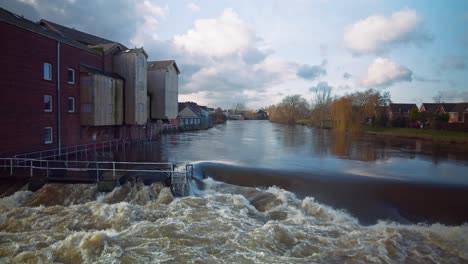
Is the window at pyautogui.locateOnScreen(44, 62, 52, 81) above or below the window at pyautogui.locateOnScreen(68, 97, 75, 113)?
above

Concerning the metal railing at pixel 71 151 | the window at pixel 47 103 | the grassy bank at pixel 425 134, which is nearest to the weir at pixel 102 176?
the metal railing at pixel 71 151

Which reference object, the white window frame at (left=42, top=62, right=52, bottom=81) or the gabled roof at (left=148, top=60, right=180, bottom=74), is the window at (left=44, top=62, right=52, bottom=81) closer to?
the white window frame at (left=42, top=62, right=52, bottom=81)

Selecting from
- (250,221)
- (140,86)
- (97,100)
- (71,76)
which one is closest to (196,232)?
(250,221)

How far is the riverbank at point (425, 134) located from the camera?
1496 inches

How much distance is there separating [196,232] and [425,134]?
4533 cm

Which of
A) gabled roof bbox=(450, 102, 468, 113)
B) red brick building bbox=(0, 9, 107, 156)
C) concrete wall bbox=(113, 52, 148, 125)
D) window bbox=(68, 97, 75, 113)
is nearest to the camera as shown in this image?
red brick building bbox=(0, 9, 107, 156)

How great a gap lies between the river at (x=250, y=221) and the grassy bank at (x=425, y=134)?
27149mm

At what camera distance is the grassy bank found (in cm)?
3807

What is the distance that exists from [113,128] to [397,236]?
21827mm

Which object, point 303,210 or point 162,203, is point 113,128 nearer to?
point 162,203

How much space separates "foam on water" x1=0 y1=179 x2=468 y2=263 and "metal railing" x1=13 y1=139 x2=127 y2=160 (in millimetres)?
5436

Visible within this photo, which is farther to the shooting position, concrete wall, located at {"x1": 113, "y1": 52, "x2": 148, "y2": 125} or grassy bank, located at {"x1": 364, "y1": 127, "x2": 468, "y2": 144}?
grassy bank, located at {"x1": 364, "y1": 127, "x2": 468, "y2": 144}

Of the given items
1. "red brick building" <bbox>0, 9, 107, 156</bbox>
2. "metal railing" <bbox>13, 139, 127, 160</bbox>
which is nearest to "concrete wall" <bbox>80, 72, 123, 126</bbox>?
"red brick building" <bbox>0, 9, 107, 156</bbox>

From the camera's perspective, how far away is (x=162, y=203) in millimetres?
11844
